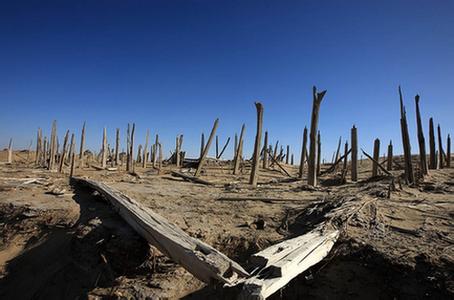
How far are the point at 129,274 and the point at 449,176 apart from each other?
1193 centimetres

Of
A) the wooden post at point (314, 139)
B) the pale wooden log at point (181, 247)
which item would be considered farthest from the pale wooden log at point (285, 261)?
the wooden post at point (314, 139)

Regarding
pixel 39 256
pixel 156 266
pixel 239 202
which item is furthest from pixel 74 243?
pixel 239 202

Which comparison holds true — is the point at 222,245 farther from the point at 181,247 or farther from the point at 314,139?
the point at 314,139

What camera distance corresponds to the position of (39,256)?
486 centimetres

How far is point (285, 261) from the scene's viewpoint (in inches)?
93.0

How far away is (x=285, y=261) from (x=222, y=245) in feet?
6.22

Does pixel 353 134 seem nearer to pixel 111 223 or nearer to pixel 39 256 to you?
pixel 111 223

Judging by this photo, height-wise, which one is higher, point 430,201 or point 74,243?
point 430,201

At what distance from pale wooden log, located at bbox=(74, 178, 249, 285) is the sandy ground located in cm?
27

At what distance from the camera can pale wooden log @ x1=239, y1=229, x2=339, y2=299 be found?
2012 mm

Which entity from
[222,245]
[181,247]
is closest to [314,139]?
[222,245]

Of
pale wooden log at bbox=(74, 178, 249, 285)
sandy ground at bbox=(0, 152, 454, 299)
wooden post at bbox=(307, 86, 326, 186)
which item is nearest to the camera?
pale wooden log at bbox=(74, 178, 249, 285)

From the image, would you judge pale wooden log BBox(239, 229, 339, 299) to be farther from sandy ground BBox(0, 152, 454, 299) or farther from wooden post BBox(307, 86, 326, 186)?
wooden post BBox(307, 86, 326, 186)

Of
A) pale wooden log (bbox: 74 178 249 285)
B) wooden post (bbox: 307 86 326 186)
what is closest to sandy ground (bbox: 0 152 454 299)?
pale wooden log (bbox: 74 178 249 285)
